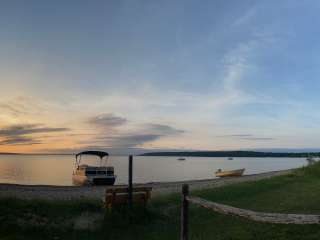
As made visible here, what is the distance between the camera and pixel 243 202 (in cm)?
1720

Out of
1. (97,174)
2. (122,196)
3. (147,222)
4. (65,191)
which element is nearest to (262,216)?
(147,222)

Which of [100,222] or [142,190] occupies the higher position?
[142,190]

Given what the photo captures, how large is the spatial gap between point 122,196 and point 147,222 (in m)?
1.25

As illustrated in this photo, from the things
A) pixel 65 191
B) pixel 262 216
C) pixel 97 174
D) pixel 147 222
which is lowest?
pixel 147 222

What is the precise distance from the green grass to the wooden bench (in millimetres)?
306

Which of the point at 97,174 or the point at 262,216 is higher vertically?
the point at 262,216

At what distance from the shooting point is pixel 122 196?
46.7ft

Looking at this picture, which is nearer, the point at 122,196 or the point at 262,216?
the point at 262,216

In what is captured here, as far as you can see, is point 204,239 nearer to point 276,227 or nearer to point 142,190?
point 276,227

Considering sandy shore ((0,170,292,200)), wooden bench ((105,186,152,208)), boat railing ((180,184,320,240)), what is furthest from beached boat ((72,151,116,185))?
boat railing ((180,184,320,240))

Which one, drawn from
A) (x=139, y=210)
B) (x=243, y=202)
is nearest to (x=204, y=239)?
(x=139, y=210)

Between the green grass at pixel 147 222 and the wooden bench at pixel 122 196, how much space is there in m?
0.31

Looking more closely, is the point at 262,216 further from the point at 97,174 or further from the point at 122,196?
the point at 97,174

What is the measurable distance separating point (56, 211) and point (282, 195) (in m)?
9.64
